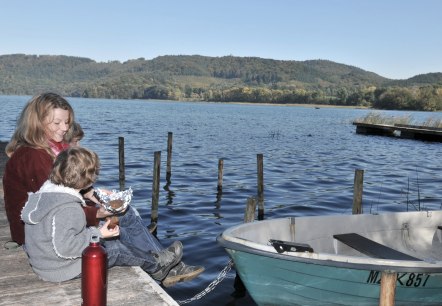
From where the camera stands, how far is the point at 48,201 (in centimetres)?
439

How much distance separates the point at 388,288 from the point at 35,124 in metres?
4.45

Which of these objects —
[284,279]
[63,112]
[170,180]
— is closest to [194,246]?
[284,279]

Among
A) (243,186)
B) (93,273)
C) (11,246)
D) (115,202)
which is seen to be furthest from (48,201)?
(243,186)

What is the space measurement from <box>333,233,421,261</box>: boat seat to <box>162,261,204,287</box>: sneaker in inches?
118

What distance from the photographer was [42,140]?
16.8ft

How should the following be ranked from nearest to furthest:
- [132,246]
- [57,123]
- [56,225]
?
[56,225] → [57,123] → [132,246]

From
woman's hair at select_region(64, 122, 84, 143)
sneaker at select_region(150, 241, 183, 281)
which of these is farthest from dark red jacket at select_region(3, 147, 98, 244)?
sneaker at select_region(150, 241, 183, 281)

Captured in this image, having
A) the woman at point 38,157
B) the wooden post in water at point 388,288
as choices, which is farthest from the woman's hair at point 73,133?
the wooden post in water at point 388,288

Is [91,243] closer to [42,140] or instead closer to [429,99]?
[42,140]

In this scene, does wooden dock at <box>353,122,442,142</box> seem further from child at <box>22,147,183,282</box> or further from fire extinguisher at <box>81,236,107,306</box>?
Answer: fire extinguisher at <box>81,236,107,306</box>

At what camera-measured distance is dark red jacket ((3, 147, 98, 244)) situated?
198 inches

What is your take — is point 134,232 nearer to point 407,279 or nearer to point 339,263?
point 339,263

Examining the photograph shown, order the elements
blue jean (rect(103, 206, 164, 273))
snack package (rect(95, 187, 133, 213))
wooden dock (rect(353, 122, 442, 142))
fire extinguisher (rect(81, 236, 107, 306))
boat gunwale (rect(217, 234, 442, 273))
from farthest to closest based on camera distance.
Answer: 1. wooden dock (rect(353, 122, 442, 142))
2. boat gunwale (rect(217, 234, 442, 273))
3. blue jean (rect(103, 206, 164, 273))
4. snack package (rect(95, 187, 133, 213))
5. fire extinguisher (rect(81, 236, 107, 306))

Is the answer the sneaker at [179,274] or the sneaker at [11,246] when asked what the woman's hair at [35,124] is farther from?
the sneaker at [179,274]
